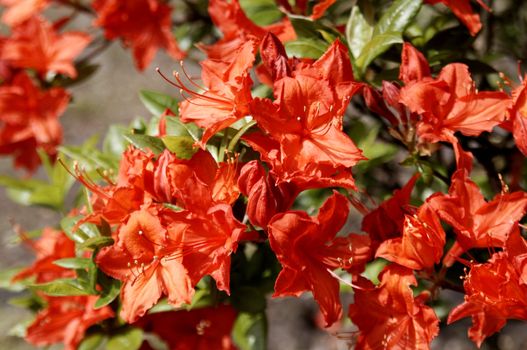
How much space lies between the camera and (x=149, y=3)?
178 centimetres

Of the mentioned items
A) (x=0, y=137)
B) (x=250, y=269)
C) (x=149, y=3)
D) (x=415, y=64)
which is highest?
(x=415, y=64)

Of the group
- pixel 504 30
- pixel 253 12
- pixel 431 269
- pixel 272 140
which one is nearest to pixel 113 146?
pixel 253 12

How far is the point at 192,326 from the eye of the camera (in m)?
1.40

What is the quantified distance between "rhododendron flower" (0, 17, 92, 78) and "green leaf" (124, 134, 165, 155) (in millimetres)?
Answer: 724

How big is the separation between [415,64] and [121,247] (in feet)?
1.70

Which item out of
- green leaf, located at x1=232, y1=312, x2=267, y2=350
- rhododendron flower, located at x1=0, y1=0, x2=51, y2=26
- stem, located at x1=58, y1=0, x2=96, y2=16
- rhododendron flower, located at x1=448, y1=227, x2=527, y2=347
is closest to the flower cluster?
rhododendron flower, located at x1=448, y1=227, x2=527, y2=347

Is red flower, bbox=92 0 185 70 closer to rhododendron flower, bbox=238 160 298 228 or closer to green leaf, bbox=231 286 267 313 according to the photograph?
green leaf, bbox=231 286 267 313

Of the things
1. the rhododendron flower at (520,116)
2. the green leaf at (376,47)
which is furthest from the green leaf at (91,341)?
the rhododendron flower at (520,116)

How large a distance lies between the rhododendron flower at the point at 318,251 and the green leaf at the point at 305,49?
28 cm

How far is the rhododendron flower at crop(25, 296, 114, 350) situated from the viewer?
1.31m

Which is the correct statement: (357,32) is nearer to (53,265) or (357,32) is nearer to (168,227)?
(168,227)

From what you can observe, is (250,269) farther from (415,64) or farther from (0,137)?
(0,137)

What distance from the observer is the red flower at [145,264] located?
1034 mm

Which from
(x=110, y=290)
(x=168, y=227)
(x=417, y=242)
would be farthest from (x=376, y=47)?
(x=110, y=290)
